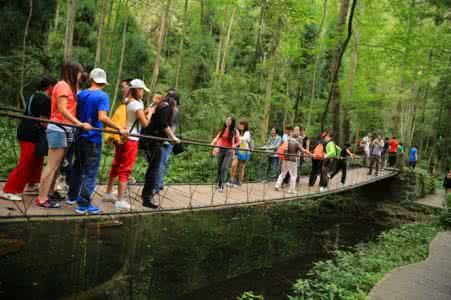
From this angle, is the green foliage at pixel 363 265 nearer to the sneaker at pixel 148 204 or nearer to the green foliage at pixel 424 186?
the sneaker at pixel 148 204

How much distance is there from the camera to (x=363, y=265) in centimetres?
687

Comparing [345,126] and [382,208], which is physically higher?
[345,126]

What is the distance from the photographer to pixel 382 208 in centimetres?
1374

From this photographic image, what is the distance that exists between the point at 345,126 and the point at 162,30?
1042cm

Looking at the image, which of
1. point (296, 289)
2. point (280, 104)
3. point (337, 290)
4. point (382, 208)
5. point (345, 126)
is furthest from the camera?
point (280, 104)

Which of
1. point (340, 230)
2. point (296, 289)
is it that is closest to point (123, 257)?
point (296, 289)

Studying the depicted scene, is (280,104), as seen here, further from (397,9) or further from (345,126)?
(397,9)

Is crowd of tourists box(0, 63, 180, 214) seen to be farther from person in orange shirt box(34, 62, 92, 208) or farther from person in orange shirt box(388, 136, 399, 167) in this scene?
person in orange shirt box(388, 136, 399, 167)

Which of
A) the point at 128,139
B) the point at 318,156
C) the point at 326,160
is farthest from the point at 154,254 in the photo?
the point at 326,160

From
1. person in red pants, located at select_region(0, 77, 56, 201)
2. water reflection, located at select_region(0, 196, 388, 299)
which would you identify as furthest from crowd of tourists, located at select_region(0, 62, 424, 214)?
water reflection, located at select_region(0, 196, 388, 299)

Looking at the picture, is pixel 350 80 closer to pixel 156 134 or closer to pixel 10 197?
pixel 156 134

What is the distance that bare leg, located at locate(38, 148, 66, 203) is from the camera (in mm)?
4152

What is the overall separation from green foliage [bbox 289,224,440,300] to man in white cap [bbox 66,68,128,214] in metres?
3.08

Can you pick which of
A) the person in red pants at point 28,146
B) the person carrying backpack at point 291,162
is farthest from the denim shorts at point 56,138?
the person carrying backpack at point 291,162
